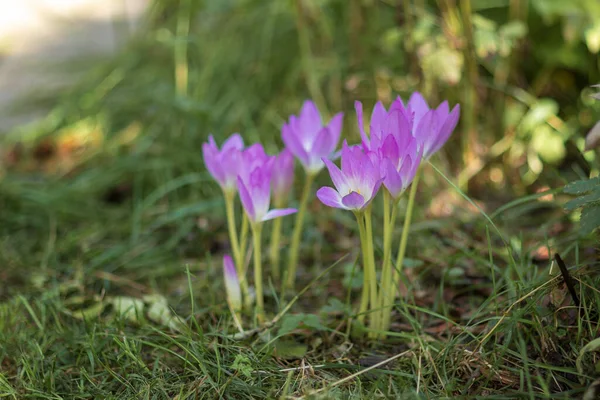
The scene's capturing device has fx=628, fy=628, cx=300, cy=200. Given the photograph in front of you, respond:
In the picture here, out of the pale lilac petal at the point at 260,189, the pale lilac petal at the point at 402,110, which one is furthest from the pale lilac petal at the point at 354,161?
the pale lilac petal at the point at 260,189

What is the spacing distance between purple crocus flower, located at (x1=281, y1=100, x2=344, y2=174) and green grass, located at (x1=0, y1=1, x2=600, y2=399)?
27cm

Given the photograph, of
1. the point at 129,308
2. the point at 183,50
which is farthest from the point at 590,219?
the point at 183,50

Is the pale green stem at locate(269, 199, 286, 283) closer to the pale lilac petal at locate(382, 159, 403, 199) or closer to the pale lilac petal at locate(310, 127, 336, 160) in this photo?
the pale lilac petal at locate(310, 127, 336, 160)

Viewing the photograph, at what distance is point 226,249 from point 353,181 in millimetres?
868

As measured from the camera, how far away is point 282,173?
1469mm

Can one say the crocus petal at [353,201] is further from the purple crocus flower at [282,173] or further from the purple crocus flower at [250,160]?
the purple crocus flower at [282,173]

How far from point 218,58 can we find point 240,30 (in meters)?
0.26

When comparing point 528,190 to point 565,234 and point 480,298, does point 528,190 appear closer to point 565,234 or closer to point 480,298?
point 565,234

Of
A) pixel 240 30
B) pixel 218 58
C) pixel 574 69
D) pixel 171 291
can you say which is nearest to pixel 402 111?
pixel 171 291

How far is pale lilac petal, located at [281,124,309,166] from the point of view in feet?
4.54

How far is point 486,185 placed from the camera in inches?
83.7

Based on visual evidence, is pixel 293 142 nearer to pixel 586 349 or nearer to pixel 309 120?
pixel 309 120

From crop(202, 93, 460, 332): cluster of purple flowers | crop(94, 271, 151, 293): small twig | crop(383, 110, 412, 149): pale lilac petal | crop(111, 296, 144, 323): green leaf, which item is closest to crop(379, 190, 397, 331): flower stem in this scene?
crop(202, 93, 460, 332): cluster of purple flowers

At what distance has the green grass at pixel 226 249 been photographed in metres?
1.16
